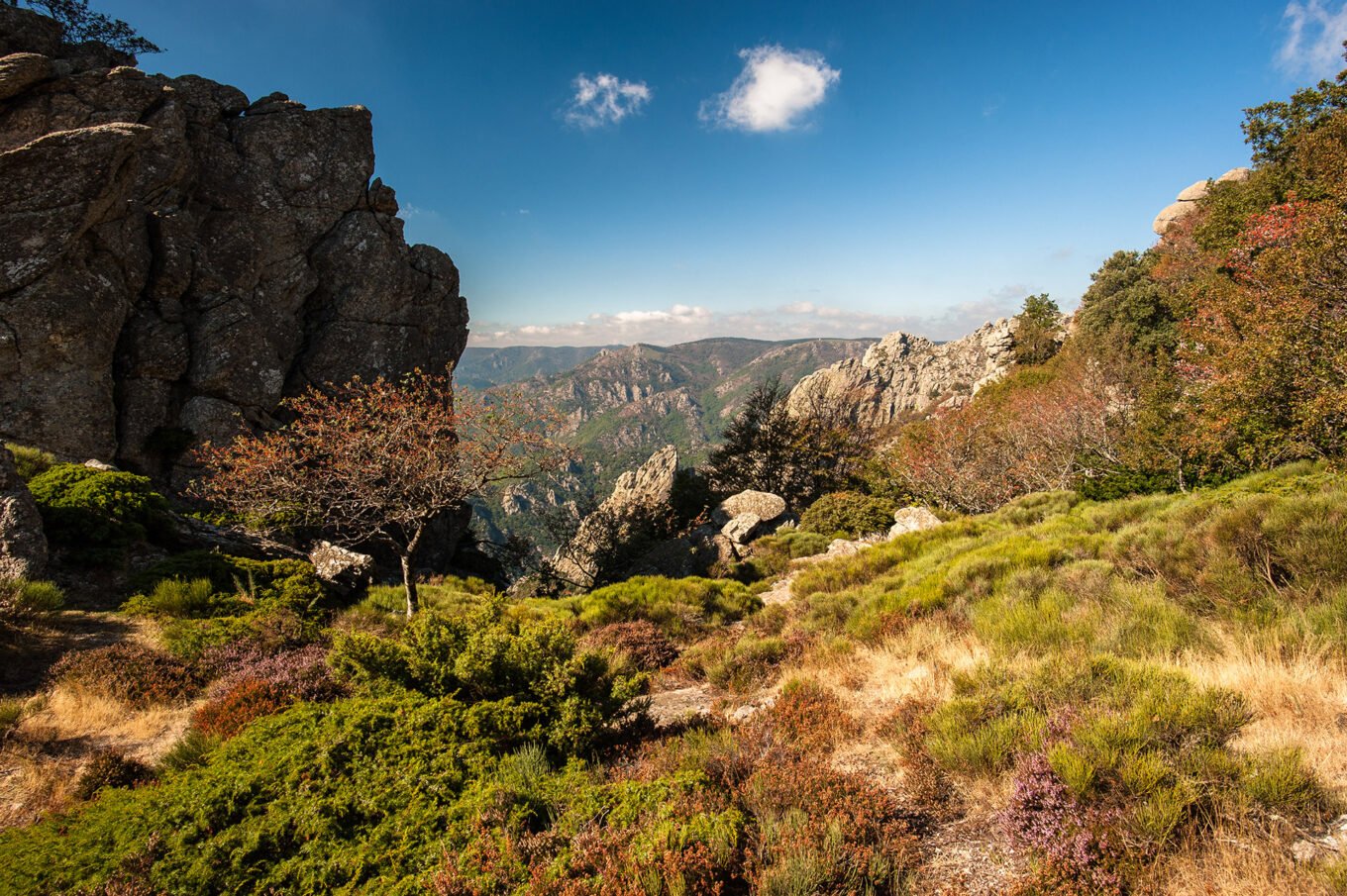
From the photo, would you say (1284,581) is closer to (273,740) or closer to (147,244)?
(273,740)

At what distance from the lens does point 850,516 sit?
23.5 m

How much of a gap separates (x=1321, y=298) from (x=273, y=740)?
21884mm

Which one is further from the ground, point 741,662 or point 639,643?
point 741,662

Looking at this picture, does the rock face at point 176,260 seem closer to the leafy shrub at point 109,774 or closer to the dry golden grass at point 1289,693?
the leafy shrub at point 109,774

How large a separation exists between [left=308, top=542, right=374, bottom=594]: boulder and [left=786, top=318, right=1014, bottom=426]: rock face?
43.6 m

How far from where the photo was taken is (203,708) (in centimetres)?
591

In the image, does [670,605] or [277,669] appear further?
[670,605]

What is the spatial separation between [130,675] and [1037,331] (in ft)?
234

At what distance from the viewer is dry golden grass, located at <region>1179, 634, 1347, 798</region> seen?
11.6 feet

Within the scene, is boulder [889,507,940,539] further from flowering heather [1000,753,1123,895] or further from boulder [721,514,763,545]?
flowering heather [1000,753,1123,895]

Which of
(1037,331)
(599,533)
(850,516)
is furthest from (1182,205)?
(599,533)

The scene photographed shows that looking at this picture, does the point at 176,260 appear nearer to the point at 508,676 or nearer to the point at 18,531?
the point at 18,531

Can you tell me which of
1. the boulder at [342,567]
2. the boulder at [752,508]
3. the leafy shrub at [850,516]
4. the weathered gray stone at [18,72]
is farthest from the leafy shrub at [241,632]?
the weathered gray stone at [18,72]

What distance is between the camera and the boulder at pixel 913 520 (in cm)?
1938
